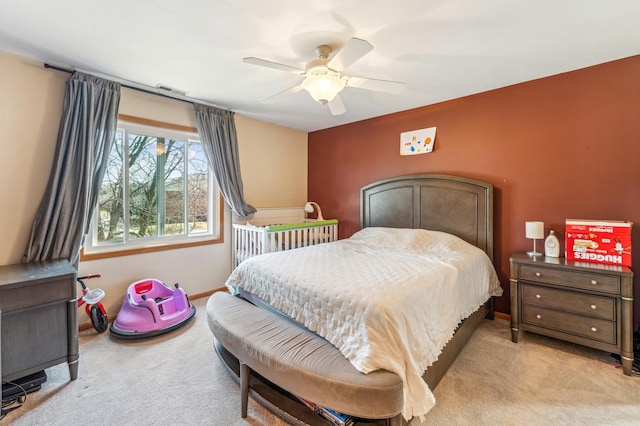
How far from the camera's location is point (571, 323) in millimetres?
2211

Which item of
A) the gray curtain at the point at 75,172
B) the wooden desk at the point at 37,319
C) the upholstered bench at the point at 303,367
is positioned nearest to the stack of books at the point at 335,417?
the upholstered bench at the point at 303,367

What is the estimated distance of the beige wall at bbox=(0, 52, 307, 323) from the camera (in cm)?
229

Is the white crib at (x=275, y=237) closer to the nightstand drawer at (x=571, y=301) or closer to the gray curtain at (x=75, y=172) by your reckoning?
the gray curtain at (x=75, y=172)

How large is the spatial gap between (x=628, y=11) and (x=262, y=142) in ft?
12.0

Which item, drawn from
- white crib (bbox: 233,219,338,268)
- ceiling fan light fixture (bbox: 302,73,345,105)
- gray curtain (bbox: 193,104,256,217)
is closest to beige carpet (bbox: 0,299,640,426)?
white crib (bbox: 233,219,338,268)

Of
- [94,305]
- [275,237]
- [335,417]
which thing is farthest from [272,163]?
[335,417]

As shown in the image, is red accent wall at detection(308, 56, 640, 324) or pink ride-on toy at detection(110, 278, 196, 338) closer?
red accent wall at detection(308, 56, 640, 324)

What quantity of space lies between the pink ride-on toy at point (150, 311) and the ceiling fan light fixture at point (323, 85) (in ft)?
7.86

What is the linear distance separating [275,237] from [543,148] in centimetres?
290

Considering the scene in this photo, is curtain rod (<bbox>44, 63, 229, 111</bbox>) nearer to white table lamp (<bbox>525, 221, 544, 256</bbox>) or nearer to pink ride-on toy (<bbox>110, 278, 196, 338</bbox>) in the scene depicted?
pink ride-on toy (<bbox>110, 278, 196, 338</bbox>)

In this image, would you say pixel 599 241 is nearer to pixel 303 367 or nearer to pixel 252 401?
pixel 303 367

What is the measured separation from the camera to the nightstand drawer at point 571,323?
2080 mm

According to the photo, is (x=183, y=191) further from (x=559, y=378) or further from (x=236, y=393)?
(x=559, y=378)

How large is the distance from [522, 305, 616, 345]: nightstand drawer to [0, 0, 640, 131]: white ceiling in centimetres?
208
